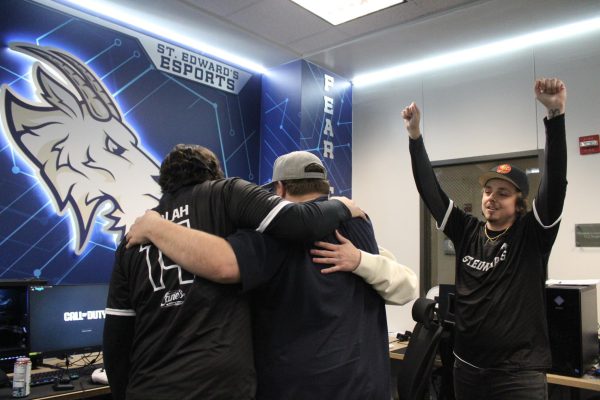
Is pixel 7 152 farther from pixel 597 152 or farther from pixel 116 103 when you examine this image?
pixel 597 152

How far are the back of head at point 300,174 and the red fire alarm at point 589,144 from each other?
9.56ft

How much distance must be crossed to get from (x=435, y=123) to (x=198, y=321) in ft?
11.9

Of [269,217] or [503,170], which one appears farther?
[503,170]

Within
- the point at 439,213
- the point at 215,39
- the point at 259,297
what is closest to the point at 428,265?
the point at 439,213

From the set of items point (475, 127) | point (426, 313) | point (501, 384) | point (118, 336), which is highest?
point (475, 127)

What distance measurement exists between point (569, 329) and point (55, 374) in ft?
9.52

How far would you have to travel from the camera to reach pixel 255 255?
1.29 meters

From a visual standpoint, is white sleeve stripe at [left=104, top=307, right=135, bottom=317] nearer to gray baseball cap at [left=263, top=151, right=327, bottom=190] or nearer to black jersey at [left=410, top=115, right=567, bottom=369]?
gray baseball cap at [left=263, top=151, right=327, bottom=190]

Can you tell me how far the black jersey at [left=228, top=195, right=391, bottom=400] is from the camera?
131 cm

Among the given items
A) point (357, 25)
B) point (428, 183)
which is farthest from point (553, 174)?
point (357, 25)

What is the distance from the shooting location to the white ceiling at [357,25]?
3453 mm

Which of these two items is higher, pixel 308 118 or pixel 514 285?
pixel 308 118

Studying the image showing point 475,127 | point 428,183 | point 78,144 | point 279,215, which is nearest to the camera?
point 279,215

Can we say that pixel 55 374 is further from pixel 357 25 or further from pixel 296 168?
pixel 357 25
